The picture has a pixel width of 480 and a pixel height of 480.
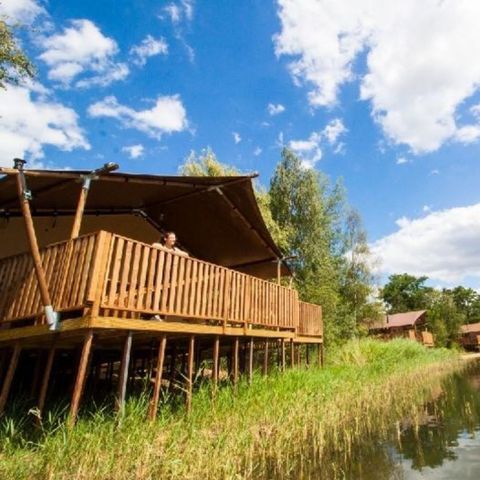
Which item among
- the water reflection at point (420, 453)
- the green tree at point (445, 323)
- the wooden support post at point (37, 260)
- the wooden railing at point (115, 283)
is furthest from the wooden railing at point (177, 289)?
the green tree at point (445, 323)

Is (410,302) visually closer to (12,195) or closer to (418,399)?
(418,399)

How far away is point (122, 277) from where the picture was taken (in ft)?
21.0

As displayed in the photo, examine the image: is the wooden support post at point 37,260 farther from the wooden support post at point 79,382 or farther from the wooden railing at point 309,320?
the wooden railing at point 309,320

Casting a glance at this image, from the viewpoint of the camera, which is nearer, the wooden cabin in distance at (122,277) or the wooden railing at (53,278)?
the wooden railing at (53,278)

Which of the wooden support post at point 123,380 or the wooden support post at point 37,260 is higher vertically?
the wooden support post at point 37,260

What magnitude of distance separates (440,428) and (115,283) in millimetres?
Result: 7859

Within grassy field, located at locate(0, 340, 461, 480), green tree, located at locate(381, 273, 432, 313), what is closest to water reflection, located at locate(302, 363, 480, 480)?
grassy field, located at locate(0, 340, 461, 480)

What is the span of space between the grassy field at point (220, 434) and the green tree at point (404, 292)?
206 feet

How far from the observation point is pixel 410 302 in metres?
71.6

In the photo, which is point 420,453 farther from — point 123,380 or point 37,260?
point 37,260

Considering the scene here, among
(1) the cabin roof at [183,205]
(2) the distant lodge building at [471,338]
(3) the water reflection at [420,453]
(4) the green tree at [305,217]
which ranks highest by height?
(4) the green tree at [305,217]

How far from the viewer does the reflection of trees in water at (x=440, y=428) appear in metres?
7.38

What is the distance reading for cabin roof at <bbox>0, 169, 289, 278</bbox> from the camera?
27.0ft

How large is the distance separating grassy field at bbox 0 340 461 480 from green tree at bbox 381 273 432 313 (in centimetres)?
6286
